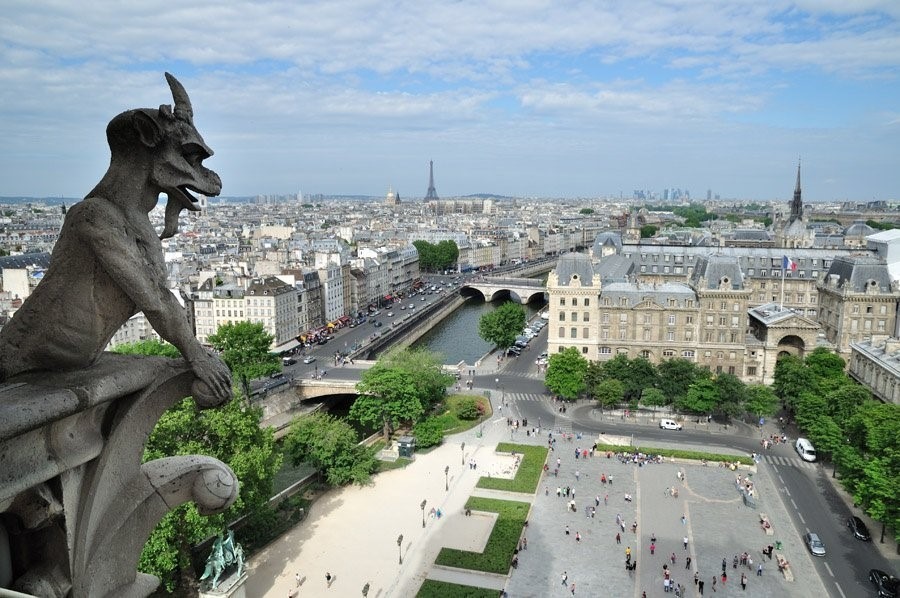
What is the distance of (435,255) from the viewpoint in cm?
15862

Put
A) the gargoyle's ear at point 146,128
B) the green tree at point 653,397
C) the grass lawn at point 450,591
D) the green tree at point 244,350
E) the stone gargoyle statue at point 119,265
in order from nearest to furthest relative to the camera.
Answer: the stone gargoyle statue at point 119,265 → the gargoyle's ear at point 146,128 → the grass lawn at point 450,591 → the green tree at point 653,397 → the green tree at point 244,350

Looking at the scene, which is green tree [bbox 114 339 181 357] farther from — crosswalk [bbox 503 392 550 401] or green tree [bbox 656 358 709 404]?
green tree [bbox 656 358 709 404]

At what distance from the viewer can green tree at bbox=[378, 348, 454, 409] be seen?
187 feet

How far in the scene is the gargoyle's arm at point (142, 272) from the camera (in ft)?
21.7

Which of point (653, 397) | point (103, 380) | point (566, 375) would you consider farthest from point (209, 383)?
point (566, 375)

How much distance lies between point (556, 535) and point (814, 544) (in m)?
13.4

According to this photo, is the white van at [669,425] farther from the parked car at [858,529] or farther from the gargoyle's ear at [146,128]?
the gargoyle's ear at [146,128]

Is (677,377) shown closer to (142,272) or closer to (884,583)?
(884,583)

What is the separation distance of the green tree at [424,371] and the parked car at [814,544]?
2931 cm

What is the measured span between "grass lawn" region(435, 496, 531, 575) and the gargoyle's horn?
3079 centimetres

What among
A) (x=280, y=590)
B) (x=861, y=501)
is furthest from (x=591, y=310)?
(x=280, y=590)

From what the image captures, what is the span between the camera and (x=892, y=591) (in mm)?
31719

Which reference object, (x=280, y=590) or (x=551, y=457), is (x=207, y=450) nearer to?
(x=280, y=590)

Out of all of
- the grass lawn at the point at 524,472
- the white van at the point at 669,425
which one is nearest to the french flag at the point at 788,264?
the white van at the point at 669,425
